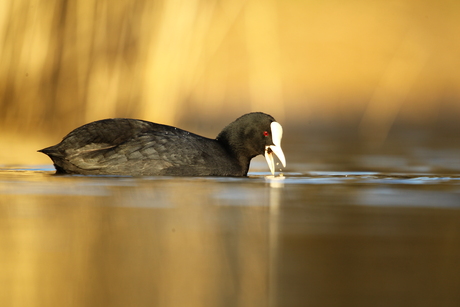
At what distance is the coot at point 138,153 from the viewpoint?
21.0ft

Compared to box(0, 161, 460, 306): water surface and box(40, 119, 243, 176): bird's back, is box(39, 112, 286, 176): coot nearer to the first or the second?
box(40, 119, 243, 176): bird's back

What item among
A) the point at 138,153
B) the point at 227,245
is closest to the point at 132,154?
the point at 138,153

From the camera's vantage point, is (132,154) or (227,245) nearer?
(227,245)

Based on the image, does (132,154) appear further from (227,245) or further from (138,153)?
(227,245)

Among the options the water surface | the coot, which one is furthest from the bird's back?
the water surface

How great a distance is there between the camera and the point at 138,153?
644 cm

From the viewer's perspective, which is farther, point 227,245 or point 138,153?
point 138,153

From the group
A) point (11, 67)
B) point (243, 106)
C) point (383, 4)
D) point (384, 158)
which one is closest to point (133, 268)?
point (384, 158)

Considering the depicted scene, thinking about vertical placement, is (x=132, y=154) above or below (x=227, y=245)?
above

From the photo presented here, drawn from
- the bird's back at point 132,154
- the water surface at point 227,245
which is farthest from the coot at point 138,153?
the water surface at point 227,245

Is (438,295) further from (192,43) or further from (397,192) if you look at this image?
(192,43)

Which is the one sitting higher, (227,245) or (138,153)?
(138,153)

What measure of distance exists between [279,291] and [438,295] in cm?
49

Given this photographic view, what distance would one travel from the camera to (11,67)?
10031 millimetres
